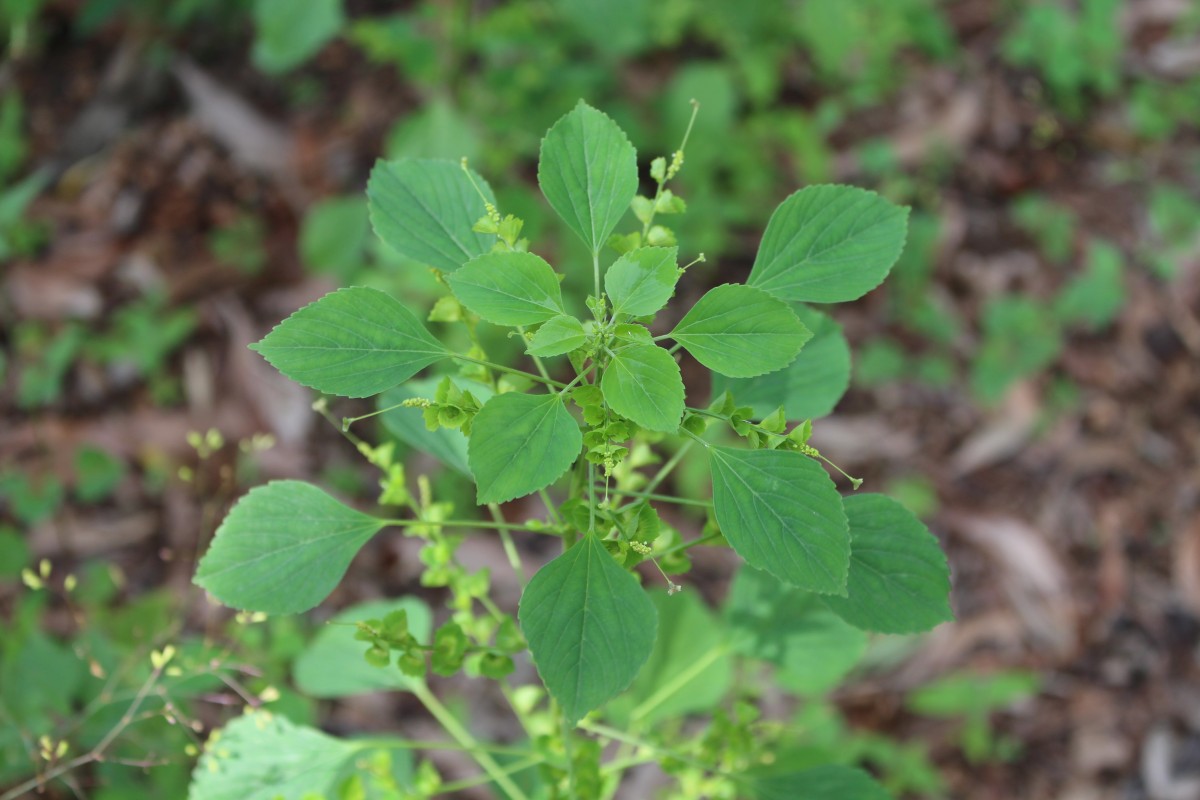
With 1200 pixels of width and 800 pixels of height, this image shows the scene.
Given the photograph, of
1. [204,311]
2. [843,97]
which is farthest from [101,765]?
[843,97]

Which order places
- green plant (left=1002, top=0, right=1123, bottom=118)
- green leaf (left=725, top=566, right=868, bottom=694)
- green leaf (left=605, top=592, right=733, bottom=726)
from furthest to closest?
green plant (left=1002, top=0, right=1123, bottom=118) → green leaf (left=605, top=592, right=733, bottom=726) → green leaf (left=725, top=566, right=868, bottom=694)

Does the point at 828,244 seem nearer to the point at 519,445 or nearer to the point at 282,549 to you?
the point at 519,445

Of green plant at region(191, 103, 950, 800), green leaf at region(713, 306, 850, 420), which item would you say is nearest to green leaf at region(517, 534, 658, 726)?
green plant at region(191, 103, 950, 800)

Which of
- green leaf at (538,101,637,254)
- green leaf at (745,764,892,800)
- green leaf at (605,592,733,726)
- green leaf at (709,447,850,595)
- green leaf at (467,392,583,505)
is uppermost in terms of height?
green leaf at (538,101,637,254)

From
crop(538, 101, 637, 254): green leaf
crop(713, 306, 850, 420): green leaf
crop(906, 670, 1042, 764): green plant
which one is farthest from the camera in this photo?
crop(906, 670, 1042, 764): green plant

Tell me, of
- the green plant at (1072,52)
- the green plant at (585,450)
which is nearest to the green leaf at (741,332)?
the green plant at (585,450)

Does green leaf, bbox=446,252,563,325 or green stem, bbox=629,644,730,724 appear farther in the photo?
green stem, bbox=629,644,730,724

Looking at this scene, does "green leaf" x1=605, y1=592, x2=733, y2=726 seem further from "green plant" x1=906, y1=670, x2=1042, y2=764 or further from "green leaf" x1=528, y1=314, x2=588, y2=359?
"green plant" x1=906, y1=670, x2=1042, y2=764

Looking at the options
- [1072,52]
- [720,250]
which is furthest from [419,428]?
[1072,52]

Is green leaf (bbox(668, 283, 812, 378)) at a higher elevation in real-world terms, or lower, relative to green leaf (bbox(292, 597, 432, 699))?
higher
